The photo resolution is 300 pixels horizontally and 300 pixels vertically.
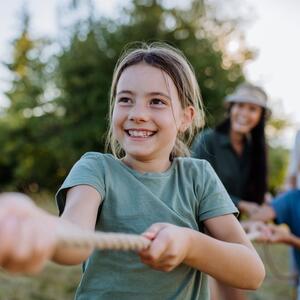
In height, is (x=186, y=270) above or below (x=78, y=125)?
above

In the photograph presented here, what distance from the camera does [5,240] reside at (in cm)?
65

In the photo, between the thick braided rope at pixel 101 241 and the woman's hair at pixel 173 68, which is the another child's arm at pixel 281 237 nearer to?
the woman's hair at pixel 173 68

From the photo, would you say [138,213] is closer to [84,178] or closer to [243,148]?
[84,178]

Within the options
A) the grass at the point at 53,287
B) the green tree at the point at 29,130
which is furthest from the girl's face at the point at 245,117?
the green tree at the point at 29,130

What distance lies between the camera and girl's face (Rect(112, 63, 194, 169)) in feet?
4.73

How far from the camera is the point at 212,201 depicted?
1.43 metres

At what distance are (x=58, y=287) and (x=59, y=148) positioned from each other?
9.75 meters

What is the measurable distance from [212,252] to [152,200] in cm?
23

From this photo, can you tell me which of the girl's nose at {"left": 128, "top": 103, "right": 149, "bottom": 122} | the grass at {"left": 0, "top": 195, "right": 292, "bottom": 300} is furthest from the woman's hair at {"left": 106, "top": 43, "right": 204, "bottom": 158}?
the grass at {"left": 0, "top": 195, "right": 292, "bottom": 300}

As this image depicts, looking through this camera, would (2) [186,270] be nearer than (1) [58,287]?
Yes

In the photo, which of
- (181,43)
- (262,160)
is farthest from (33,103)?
(262,160)

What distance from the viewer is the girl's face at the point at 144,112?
4.73 ft

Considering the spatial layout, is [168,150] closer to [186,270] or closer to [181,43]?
[186,270]

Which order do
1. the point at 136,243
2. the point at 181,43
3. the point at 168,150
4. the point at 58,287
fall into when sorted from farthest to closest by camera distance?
the point at 181,43
the point at 58,287
the point at 168,150
the point at 136,243
